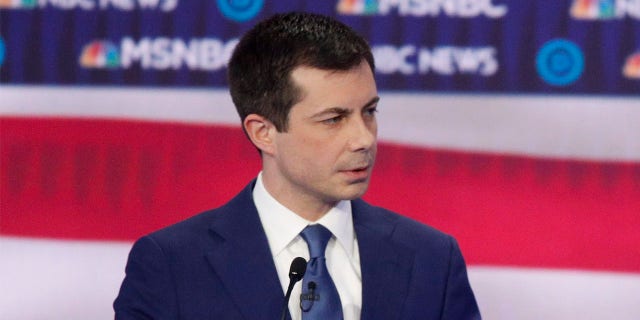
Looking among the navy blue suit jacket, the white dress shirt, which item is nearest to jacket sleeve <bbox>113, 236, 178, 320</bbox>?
the navy blue suit jacket

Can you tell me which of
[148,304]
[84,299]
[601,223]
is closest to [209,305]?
[148,304]

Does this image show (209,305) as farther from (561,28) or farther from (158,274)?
(561,28)

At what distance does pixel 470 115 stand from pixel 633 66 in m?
0.52

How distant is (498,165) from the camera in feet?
12.3

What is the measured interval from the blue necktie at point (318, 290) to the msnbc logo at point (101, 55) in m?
1.42

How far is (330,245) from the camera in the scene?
271 cm

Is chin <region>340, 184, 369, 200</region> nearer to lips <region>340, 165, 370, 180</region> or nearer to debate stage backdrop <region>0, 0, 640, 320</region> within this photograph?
lips <region>340, 165, 370, 180</region>

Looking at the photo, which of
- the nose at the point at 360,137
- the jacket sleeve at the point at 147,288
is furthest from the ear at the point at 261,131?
the jacket sleeve at the point at 147,288

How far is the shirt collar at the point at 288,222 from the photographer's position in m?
2.68

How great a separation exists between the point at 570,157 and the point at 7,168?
181 centimetres

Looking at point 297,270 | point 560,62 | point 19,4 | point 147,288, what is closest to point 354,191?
point 297,270

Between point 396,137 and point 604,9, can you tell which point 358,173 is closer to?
point 396,137

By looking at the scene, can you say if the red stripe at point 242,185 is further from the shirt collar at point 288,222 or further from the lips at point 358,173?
the lips at point 358,173

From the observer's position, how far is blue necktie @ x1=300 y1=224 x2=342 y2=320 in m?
2.52
